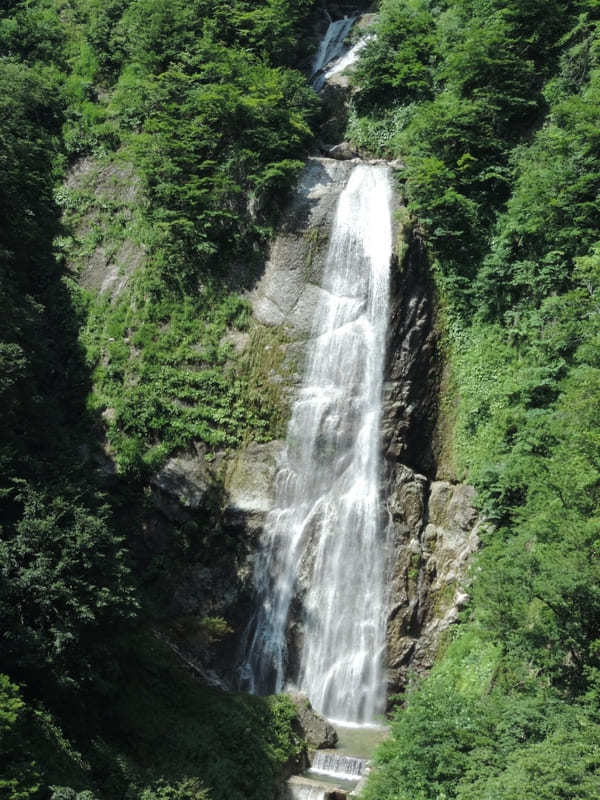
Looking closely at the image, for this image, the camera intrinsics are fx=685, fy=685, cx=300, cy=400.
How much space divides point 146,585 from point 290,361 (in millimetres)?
8033

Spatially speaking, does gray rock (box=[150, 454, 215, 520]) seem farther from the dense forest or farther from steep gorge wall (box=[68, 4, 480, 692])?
the dense forest

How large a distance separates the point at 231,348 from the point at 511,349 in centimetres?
877

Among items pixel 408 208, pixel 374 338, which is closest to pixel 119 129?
pixel 408 208

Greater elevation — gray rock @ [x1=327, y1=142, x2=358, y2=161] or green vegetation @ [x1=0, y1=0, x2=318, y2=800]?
gray rock @ [x1=327, y1=142, x2=358, y2=161]

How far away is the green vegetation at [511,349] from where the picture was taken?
11.0 meters

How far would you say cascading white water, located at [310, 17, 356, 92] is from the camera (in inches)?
1287

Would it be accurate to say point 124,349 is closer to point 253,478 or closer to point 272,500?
point 253,478

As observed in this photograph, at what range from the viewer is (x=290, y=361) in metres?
21.8

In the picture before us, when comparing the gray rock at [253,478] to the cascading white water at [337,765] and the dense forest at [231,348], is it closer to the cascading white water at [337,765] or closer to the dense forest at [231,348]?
the dense forest at [231,348]

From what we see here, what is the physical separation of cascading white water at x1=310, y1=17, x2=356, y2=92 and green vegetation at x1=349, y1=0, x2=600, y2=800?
4.16m

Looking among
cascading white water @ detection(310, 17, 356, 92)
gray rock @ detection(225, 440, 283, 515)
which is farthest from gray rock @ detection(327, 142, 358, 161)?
gray rock @ detection(225, 440, 283, 515)

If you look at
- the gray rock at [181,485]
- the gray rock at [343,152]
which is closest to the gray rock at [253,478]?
the gray rock at [181,485]

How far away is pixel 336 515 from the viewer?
64.2 ft

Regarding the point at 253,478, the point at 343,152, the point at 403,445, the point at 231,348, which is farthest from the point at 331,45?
the point at 253,478
